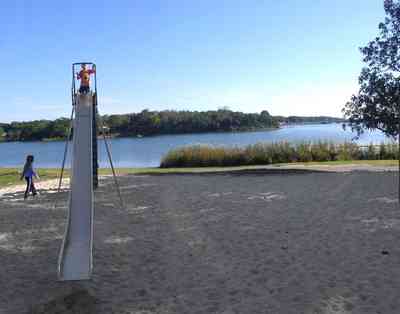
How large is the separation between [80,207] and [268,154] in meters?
18.3

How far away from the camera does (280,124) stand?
108062 mm

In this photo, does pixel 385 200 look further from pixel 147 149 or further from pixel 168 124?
pixel 168 124

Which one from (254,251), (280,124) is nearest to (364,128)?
(254,251)

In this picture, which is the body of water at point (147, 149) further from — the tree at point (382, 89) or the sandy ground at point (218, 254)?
the sandy ground at point (218, 254)

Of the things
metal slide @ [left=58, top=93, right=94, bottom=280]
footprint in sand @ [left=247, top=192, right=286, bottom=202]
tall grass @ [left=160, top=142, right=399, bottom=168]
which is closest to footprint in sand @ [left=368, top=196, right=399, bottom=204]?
footprint in sand @ [left=247, top=192, right=286, bottom=202]

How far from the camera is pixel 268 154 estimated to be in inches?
1019

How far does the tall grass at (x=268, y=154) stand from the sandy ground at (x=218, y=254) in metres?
11.8

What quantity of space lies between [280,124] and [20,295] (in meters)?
105

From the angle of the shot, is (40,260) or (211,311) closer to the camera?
(211,311)

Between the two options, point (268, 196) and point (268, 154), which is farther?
point (268, 154)

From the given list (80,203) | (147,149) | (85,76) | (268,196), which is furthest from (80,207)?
(147,149)

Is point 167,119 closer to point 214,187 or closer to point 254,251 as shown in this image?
point 214,187

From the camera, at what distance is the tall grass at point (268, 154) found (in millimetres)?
25672

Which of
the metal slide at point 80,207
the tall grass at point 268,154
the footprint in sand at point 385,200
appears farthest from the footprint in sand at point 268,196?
the tall grass at point 268,154
